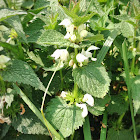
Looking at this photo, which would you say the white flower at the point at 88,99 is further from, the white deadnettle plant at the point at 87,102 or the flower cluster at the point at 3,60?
the flower cluster at the point at 3,60

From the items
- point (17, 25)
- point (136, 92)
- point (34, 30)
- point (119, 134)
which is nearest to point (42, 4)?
point (34, 30)

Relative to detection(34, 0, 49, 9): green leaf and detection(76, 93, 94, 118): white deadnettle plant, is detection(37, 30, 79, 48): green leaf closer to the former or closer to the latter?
detection(76, 93, 94, 118): white deadnettle plant

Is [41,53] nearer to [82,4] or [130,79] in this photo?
[82,4]

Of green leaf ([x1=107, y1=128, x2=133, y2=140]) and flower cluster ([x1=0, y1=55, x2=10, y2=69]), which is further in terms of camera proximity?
green leaf ([x1=107, y1=128, x2=133, y2=140])

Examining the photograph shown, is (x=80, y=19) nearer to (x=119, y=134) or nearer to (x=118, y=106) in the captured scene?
(x=118, y=106)

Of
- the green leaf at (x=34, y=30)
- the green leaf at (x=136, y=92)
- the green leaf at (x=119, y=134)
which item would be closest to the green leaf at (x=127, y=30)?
the green leaf at (x=136, y=92)

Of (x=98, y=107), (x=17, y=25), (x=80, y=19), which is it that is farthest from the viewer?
(x=98, y=107)

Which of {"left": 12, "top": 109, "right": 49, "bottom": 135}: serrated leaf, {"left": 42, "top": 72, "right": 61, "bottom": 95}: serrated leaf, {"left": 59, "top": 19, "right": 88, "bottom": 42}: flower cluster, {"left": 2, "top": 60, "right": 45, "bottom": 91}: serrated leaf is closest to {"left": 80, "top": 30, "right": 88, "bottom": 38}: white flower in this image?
{"left": 59, "top": 19, "right": 88, "bottom": 42}: flower cluster

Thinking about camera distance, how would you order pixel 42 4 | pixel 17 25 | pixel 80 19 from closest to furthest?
pixel 80 19, pixel 17 25, pixel 42 4
